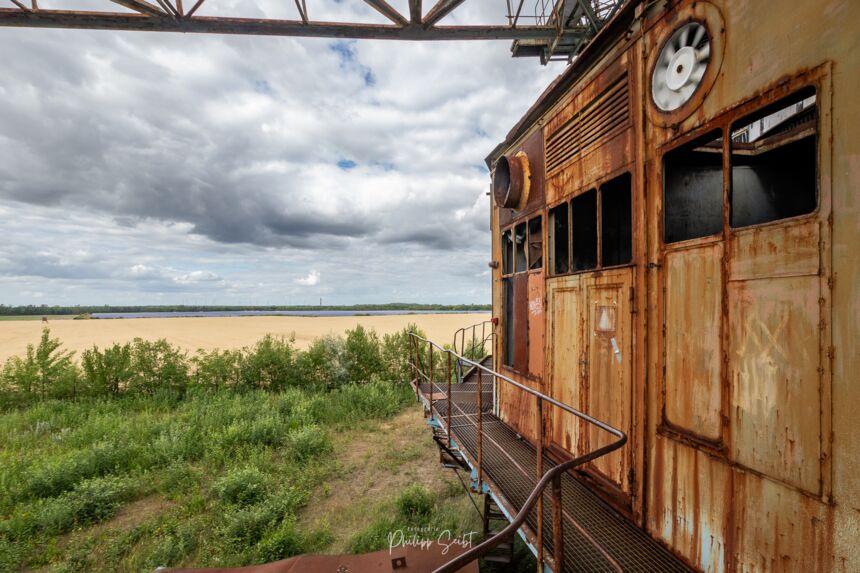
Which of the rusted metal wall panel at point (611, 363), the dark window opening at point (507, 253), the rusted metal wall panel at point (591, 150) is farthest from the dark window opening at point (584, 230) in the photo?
the dark window opening at point (507, 253)

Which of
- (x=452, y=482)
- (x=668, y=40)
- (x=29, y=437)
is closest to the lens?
(x=668, y=40)

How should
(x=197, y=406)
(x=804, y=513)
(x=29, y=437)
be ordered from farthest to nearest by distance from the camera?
(x=197, y=406) < (x=29, y=437) < (x=804, y=513)

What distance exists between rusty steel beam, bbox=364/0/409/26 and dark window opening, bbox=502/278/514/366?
3910 mm

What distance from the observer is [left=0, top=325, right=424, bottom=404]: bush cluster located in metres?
12.9

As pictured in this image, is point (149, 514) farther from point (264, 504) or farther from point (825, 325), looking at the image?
point (825, 325)

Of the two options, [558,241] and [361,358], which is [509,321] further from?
[361,358]

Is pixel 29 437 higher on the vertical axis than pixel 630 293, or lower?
lower

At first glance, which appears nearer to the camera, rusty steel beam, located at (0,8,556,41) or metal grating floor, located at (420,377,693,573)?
metal grating floor, located at (420,377,693,573)

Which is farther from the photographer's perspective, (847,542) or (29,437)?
(29,437)

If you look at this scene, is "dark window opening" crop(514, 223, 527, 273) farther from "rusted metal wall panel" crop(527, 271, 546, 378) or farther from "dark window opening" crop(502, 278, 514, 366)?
"rusted metal wall panel" crop(527, 271, 546, 378)

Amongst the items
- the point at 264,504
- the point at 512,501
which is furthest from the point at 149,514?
the point at 512,501

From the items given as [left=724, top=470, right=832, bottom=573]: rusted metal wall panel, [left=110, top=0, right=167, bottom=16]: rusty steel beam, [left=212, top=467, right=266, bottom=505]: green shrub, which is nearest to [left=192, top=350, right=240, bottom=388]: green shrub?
[left=212, top=467, right=266, bottom=505]: green shrub

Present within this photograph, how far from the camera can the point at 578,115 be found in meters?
3.96

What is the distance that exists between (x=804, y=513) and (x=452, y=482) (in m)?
6.76
